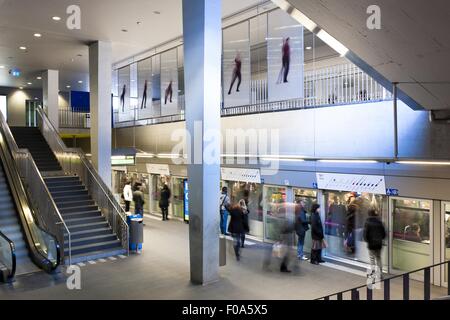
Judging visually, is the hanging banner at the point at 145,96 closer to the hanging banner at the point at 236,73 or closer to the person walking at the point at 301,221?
the hanging banner at the point at 236,73

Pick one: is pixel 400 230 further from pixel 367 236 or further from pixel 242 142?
pixel 242 142

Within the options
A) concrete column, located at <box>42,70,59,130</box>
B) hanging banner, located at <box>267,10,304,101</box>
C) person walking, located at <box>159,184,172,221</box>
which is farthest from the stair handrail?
hanging banner, located at <box>267,10,304,101</box>

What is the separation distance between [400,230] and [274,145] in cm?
420

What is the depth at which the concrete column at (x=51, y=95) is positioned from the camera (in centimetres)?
2011

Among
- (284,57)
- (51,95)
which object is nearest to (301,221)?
(284,57)

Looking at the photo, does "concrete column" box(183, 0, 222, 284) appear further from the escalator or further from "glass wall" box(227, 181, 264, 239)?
"glass wall" box(227, 181, 264, 239)

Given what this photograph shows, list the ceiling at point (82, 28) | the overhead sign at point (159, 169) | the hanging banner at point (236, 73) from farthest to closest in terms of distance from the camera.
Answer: the overhead sign at point (159, 169), the hanging banner at point (236, 73), the ceiling at point (82, 28)

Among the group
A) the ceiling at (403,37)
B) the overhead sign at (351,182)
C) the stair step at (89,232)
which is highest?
the ceiling at (403,37)

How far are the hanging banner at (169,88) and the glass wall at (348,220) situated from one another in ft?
22.1

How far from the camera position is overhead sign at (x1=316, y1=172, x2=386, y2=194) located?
9.26 m

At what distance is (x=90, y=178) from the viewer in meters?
13.9

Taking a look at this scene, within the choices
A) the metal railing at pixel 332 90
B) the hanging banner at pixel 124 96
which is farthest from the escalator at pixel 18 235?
the metal railing at pixel 332 90

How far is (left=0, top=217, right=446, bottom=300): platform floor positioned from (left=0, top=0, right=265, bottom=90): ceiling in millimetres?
6323
